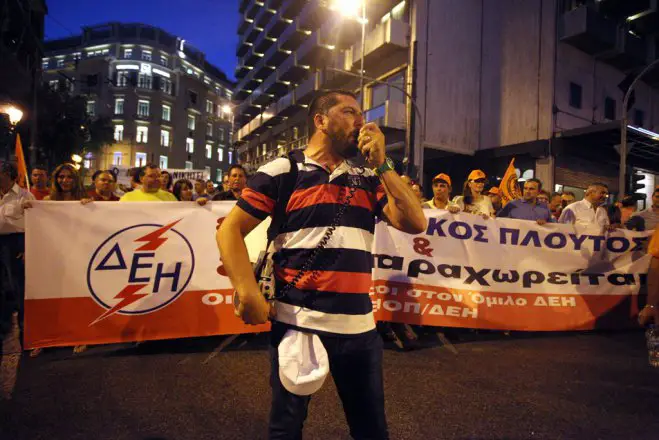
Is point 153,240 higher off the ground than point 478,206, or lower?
lower

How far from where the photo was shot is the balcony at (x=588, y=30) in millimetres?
18812

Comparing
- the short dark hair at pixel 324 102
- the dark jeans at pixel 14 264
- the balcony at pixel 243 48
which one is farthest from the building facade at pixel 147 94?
the short dark hair at pixel 324 102

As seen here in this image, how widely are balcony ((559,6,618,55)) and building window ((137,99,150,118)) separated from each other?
50643 millimetres

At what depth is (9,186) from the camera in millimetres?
5176

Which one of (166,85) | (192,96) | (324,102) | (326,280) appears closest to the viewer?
(326,280)

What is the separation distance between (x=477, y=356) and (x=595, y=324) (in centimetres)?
204

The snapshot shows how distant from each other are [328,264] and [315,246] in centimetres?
8

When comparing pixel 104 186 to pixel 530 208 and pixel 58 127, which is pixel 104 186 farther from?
pixel 58 127

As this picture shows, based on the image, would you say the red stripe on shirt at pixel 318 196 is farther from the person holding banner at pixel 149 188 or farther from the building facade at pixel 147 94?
the building facade at pixel 147 94

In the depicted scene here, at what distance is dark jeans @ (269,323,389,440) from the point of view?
1673 millimetres

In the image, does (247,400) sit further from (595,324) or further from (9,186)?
(595,324)

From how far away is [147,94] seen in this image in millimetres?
57938

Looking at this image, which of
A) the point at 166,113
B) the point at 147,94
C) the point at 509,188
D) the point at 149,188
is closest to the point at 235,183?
the point at 149,188

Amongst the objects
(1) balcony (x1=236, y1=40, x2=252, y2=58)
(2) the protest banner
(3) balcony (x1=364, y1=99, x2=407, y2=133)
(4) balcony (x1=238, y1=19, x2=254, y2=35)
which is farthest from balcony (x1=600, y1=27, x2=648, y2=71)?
(4) balcony (x1=238, y1=19, x2=254, y2=35)
